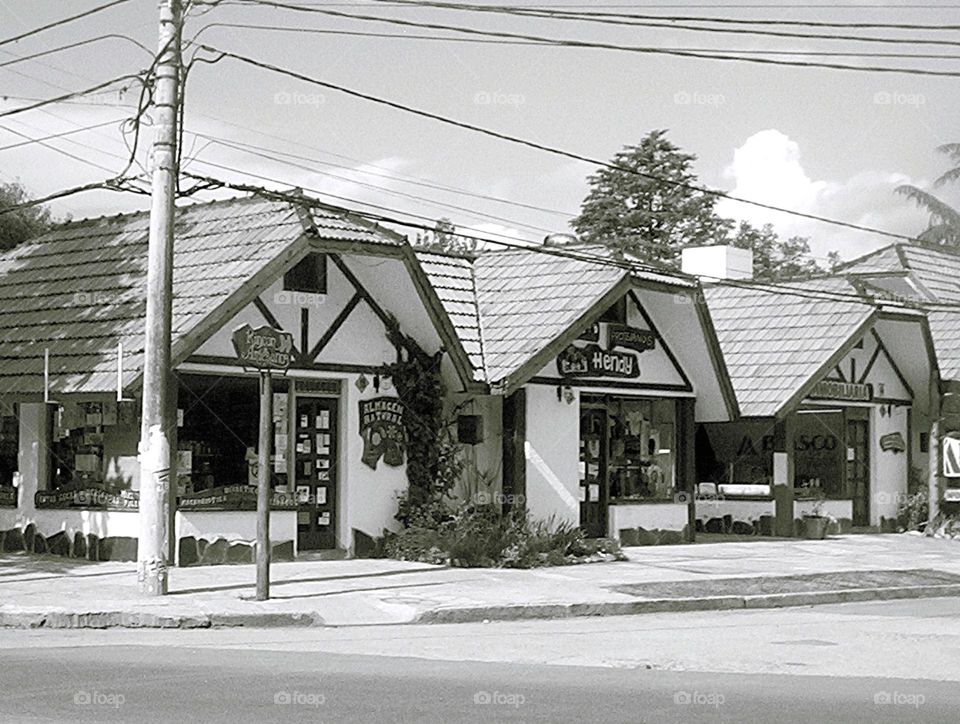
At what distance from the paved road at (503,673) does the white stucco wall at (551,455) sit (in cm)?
847

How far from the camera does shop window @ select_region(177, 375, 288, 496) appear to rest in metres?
21.1

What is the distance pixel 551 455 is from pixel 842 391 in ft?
27.1

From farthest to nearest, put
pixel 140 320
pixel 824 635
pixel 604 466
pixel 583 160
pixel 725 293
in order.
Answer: pixel 725 293 < pixel 604 466 < pixel 583 160 < pixel 140 320 < pixel 824 635

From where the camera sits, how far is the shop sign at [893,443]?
1276 inches

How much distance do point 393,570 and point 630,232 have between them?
139 feet

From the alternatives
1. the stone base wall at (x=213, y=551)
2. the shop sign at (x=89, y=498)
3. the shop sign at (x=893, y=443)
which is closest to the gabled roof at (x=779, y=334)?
the shop sign at (x=893, y=443)

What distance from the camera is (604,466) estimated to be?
1062 inches

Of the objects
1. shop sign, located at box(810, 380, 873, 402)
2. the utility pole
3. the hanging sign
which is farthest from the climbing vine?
shop sign, located at box(810, 380, 873, 402)

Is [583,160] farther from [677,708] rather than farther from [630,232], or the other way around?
[630,232]

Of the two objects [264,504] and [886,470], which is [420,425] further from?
[886,470]

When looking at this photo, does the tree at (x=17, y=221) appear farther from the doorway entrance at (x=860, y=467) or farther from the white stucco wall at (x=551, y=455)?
the doorway entrance at (x=860, y=467)

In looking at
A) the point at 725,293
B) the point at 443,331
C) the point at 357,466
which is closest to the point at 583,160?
the point at 443,331

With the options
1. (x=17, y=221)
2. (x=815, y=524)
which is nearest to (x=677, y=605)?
(x=815, y=524)

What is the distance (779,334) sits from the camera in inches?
1224
